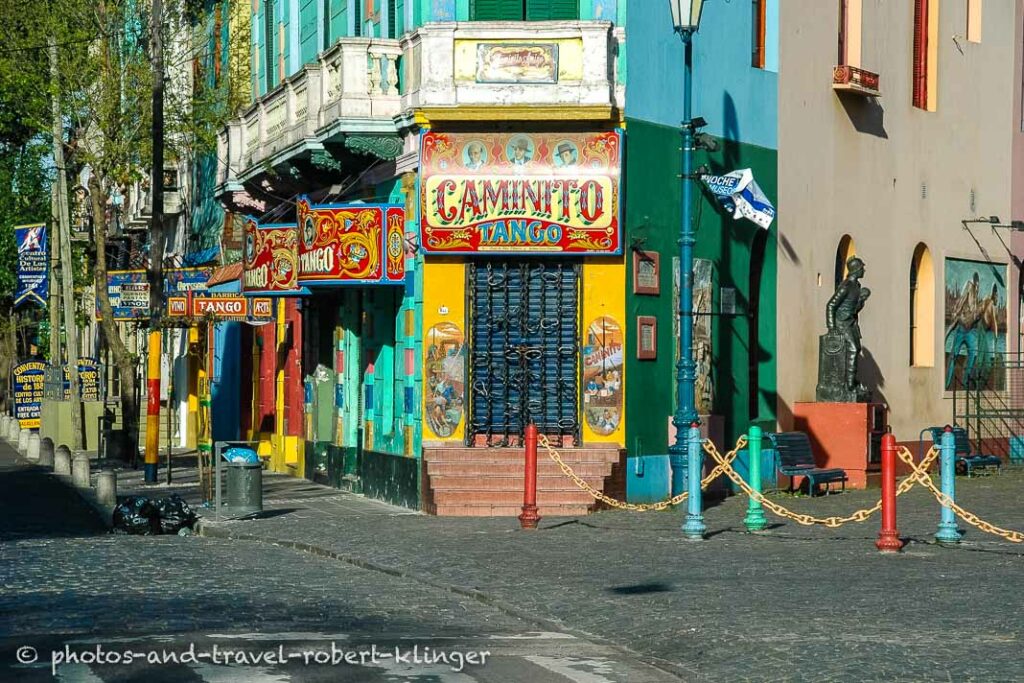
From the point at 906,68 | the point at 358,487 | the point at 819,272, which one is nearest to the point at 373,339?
the point at 358,487

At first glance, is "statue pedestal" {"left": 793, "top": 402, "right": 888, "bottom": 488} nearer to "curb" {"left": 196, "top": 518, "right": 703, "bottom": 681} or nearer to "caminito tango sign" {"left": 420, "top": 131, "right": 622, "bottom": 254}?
"caminito tango sign" {"left": 420, "top": 131, "right": 622, "bottom": 254}

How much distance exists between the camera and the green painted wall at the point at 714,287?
2130cm

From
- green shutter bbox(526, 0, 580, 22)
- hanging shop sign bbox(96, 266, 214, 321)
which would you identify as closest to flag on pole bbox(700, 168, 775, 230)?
green shutter bbox(526, 0, 580, 22)

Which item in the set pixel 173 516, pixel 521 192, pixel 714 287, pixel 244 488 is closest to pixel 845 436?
pixel 714 287

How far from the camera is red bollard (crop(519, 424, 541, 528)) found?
17812 mm

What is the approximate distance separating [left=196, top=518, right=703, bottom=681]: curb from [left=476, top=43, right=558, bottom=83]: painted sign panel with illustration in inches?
240

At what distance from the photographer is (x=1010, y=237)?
29781mm

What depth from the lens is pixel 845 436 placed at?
80.3 ft

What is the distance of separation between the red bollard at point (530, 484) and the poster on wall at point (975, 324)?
12.2 metres

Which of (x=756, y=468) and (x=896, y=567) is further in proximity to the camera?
(x=756, y=468)

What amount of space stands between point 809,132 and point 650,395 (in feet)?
18.4

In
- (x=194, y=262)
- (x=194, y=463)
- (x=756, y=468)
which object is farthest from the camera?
(x=194, y=262)

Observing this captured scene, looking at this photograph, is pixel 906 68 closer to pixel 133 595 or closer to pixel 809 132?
pixel 809 132

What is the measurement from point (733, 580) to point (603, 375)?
23.6 feet
